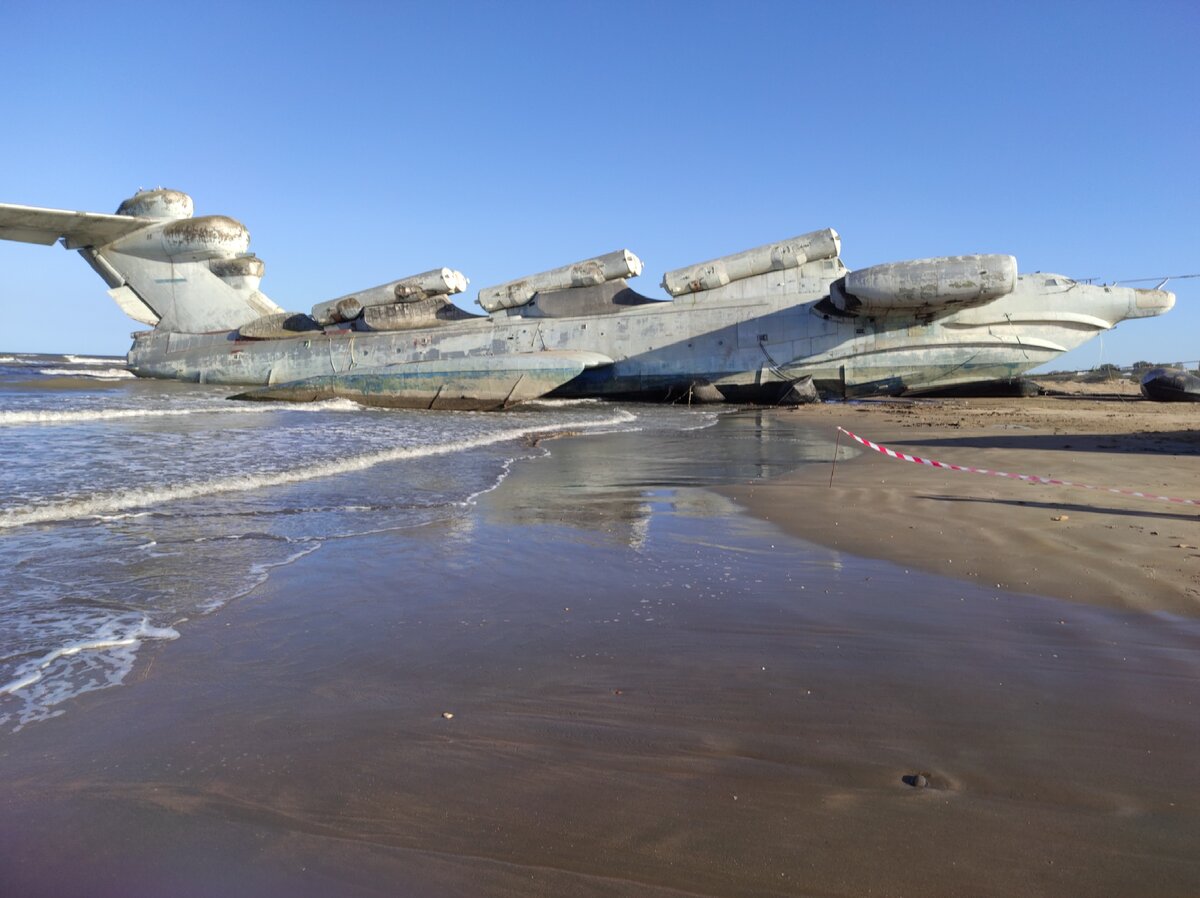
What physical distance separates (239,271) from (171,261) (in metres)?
1.91

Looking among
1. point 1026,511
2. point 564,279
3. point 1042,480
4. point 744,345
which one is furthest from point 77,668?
point 564,279

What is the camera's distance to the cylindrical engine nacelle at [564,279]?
20.8m

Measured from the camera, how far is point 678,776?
2.04 m

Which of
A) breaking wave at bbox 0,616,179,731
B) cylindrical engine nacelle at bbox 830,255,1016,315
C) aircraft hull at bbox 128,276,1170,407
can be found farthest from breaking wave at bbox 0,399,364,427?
cylindrical engine nacelle at bbox 830,255,1016,315

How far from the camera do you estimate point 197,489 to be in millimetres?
6594

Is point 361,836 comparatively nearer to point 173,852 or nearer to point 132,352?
point 173,852

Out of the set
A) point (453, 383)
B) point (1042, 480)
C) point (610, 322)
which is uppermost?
point (610, 322)

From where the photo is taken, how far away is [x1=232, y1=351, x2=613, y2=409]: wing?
1936 centimetres

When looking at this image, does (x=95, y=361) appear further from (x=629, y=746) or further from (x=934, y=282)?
(x=629, y=746)

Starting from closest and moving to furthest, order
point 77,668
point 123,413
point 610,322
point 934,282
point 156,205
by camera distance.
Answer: point 77,668, point 123,413, point 934,282, point 610,322, point 156,205

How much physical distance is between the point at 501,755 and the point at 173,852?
78 centimetres

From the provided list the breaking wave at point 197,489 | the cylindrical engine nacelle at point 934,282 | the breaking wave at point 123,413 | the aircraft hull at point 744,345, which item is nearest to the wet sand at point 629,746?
the breaking wave at point 197,489

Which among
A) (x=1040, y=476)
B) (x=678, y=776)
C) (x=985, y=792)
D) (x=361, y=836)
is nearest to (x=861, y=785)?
(x=985, y=792)

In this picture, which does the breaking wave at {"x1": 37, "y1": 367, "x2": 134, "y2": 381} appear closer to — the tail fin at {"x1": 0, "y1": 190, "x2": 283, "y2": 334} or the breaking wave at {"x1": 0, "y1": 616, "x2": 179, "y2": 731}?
the tail fin at {"x1": 0, "y1": 190, "x2": 283, "y2": 334}
